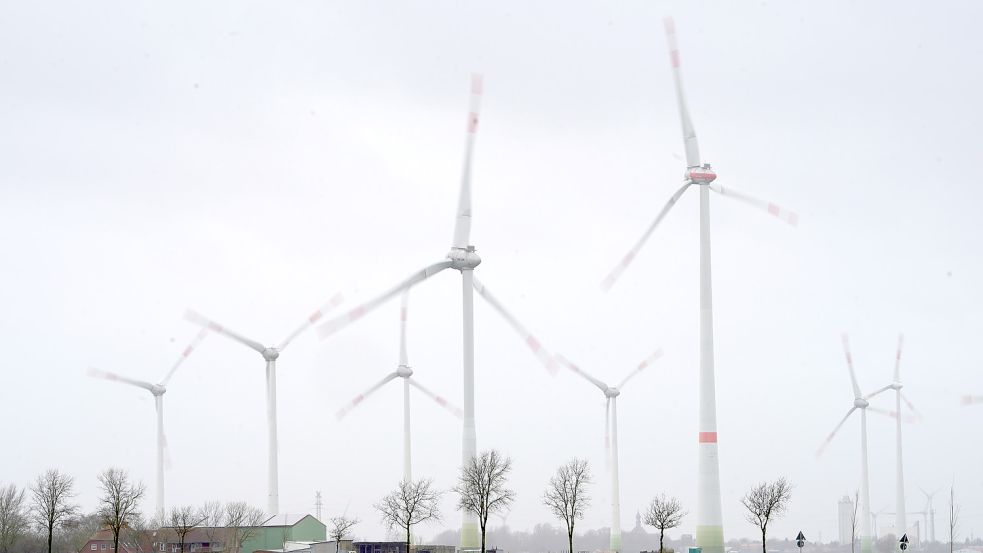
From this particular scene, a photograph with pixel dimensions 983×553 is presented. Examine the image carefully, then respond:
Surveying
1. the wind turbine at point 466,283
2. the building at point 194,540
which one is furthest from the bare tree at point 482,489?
the building at point 194,540

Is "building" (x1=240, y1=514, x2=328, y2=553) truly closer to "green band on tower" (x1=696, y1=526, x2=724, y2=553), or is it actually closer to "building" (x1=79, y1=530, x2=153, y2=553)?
"building" (x1=79, y1=530, x2=153, y2=553)

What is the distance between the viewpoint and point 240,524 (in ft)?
395

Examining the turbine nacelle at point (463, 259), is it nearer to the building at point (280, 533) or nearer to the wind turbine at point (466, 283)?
the wind turbine at point (466, 283)

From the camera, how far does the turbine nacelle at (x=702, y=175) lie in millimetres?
71312

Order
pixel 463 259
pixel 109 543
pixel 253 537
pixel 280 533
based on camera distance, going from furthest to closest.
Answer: pixel 109 543 < pixel 280 533 < pixel 253 537 < pixel 463 259

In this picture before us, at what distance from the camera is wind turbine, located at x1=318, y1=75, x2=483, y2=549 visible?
78500mm

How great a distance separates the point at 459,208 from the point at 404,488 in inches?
994

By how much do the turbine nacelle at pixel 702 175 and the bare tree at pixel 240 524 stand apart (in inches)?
2190

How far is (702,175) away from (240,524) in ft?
237

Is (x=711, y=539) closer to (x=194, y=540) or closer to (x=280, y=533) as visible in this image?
(x=280, y=533)

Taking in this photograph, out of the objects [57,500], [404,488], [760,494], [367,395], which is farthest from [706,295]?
[57,500]

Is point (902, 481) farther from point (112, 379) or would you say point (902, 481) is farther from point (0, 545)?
point (0, 545)

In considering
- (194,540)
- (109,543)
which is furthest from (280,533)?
(109,543)

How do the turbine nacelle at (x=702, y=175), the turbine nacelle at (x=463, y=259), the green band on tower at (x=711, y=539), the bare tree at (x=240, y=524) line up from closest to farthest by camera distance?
1. the green band on tower at (x=711, y=539)
2. the turbine nacelle at (x=702, y=175)
3. the turbine nacelle at (x=463, y=259)
4. the bare tree at (x=240, y=524)
